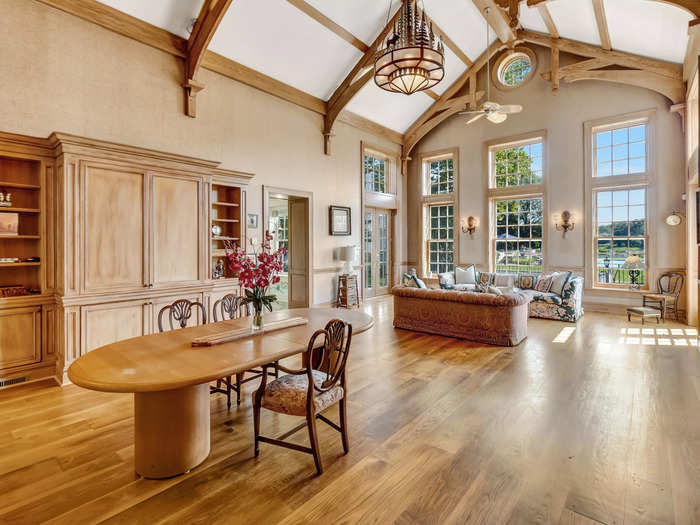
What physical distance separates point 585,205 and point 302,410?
7.82m

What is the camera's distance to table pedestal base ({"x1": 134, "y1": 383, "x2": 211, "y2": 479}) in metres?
2.22

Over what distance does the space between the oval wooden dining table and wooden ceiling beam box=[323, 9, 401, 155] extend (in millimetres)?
6024

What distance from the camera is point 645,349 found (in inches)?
193

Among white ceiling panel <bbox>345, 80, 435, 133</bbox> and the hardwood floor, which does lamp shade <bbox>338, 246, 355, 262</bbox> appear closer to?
white ceiling panel <bbox>345, 80, 435, 133</bbox>

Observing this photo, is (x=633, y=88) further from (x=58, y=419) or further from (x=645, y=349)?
(x=58, y=419)

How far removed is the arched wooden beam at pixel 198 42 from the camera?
15.7 ft

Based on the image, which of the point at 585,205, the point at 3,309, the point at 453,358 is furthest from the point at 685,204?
the point at 3,309

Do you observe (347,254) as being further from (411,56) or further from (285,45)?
(411,56)

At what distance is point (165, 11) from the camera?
4926 mm

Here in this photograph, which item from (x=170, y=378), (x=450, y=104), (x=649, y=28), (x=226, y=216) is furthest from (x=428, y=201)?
(x=170, y=378)

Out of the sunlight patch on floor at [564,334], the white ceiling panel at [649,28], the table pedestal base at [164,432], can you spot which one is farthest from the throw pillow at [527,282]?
the table pedestal base at [164,432]

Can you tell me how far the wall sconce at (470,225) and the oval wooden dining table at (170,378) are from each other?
756 centimetres

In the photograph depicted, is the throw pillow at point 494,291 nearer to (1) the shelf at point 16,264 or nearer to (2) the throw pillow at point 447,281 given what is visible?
(2) the throw pillow at point 447,281

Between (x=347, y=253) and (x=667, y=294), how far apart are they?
5932 millimetres
